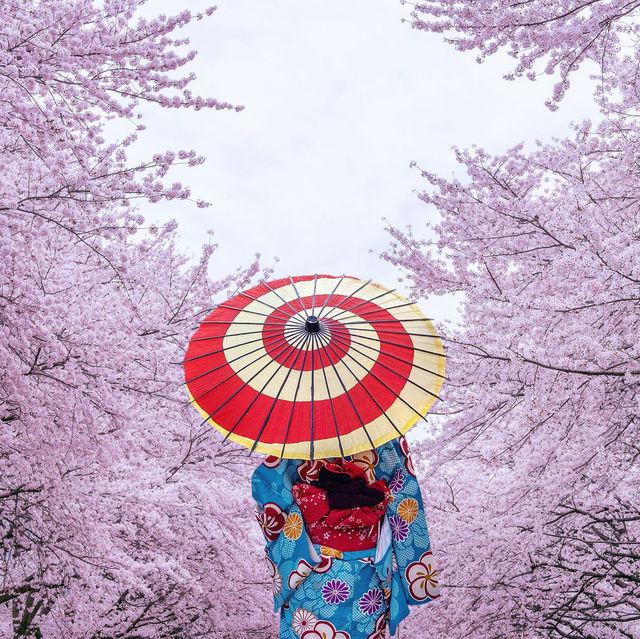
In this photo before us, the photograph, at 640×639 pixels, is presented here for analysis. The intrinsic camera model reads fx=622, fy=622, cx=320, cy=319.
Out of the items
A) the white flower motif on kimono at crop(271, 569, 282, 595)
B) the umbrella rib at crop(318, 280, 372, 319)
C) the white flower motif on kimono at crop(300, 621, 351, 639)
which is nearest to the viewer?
the white flower motif on kimono at crop(300, 621, 351, 639)

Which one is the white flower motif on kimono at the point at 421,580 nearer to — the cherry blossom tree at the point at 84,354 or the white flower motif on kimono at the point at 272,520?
the white flower motif on kimono at the point at 272,520

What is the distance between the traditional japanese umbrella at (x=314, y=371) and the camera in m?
2.86

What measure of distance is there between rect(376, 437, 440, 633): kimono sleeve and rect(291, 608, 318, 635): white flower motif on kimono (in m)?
0.39

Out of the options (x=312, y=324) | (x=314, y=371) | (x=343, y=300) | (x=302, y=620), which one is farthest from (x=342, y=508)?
(x=343, y=300)

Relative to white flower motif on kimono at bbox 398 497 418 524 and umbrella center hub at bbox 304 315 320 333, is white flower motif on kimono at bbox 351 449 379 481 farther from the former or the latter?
Answer: umbrella center hub at bbox 304 315 320 333

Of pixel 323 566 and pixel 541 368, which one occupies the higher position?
pixel 541 368

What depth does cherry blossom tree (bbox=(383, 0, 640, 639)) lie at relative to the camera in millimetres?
3250

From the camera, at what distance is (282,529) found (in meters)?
2.90

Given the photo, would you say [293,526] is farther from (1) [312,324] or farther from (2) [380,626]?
(1) [312,324]

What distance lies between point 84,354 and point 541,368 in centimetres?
257

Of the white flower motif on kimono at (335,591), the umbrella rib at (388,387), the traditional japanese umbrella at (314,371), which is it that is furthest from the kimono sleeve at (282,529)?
the umbrella rib at (388,387)

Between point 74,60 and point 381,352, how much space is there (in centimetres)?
250

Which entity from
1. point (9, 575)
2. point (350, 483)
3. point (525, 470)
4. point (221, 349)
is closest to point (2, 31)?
point (221, 349)

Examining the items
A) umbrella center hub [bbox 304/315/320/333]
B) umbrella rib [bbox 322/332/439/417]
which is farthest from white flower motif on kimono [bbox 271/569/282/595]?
umbrella center hub [bbox 304/315/320/333]
